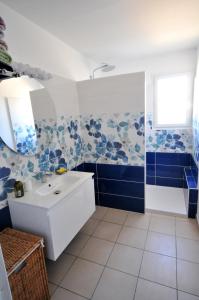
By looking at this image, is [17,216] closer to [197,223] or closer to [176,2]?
[197,223]

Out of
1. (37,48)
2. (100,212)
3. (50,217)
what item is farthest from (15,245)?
(37,48)

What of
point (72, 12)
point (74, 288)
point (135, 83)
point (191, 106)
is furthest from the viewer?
point (191, 106)

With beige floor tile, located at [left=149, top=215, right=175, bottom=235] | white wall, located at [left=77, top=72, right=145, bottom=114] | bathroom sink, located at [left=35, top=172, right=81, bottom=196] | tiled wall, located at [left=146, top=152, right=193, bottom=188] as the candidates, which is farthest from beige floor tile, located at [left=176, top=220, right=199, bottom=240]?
white wall, located at [left=77, top=72, right=145, bottom=114]

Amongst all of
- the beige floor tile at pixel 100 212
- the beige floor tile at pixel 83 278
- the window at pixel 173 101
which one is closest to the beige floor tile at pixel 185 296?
the beige floor tile at pixel 83 278

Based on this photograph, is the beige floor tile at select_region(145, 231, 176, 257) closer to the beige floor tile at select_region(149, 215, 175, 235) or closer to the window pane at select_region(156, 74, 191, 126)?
the beige floor tile at select_region(149, 215, 175, 235)

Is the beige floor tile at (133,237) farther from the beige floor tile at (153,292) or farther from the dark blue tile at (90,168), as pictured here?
the dark blue tile at (90,168)

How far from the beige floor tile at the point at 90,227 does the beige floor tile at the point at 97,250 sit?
0.13m

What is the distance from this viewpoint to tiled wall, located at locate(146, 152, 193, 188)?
111 inches

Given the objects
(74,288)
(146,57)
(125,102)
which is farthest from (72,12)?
(74,288)

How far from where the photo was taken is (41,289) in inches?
49.1

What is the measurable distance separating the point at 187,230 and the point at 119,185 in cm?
95

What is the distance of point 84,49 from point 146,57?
106 centimetres

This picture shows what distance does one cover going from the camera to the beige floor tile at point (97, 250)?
1665 millimetres

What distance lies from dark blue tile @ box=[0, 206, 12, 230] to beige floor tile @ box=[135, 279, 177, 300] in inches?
47.0
